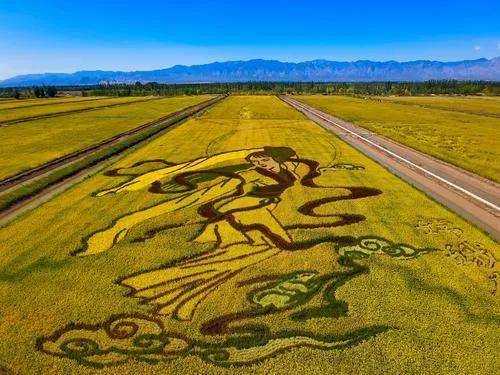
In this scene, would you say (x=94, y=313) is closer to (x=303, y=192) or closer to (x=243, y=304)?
(x=243, y=304)

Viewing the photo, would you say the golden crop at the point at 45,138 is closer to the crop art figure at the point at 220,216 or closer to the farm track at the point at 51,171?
the farm track at the point at 51,171

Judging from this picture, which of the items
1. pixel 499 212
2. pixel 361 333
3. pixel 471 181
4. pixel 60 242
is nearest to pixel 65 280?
pixel 60 242

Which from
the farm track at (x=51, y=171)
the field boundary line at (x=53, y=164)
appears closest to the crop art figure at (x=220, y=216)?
the farm track at (x=51, y=171)

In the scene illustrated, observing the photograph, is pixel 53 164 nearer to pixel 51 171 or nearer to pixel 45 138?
pixel 51 171

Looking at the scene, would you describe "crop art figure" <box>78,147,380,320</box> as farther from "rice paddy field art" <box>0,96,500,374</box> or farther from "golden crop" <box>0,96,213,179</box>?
"golden crop" <box>0,96,213,179</box>

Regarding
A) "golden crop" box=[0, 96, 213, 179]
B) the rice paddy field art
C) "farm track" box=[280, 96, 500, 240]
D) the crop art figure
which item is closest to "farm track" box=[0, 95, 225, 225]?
"golden crop" box=[0, 96, 213, 179]
